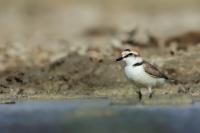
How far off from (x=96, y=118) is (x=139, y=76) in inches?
82.0

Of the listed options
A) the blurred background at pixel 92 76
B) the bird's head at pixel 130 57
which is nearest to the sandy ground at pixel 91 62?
the blurred background at pixel 92 76

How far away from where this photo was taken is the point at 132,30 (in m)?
19.9

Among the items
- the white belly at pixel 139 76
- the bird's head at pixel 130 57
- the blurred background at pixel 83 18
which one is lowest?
the white belly at pixel 139 76

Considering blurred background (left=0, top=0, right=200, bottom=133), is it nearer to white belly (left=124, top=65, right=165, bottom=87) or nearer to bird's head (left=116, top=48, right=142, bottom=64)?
white belly (left=124, top=65, right=165, bottom=87)

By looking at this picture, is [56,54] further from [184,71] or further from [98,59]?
[184,71]

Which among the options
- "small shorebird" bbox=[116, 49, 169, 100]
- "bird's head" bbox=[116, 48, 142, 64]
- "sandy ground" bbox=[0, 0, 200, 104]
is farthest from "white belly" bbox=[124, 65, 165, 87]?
"sandy ground" bbox=[0, 0, 200, 104]

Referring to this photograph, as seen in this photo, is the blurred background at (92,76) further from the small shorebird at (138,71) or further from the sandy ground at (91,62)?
the small shorebird at (138,71)

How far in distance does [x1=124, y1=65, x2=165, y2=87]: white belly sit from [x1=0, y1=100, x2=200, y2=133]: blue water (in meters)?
0.62

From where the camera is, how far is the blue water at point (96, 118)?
1212cm

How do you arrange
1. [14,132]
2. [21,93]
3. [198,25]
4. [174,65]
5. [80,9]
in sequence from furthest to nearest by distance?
[80,9] → [198,25] → [174,65] → [21,93] → [14,132]

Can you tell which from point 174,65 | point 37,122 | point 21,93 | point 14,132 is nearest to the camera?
point 14,132

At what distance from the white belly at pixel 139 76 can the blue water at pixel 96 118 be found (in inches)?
24.4

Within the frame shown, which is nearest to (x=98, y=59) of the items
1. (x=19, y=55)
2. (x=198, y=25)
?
(x=19, y=55)

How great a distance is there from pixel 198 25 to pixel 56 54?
6.83m
